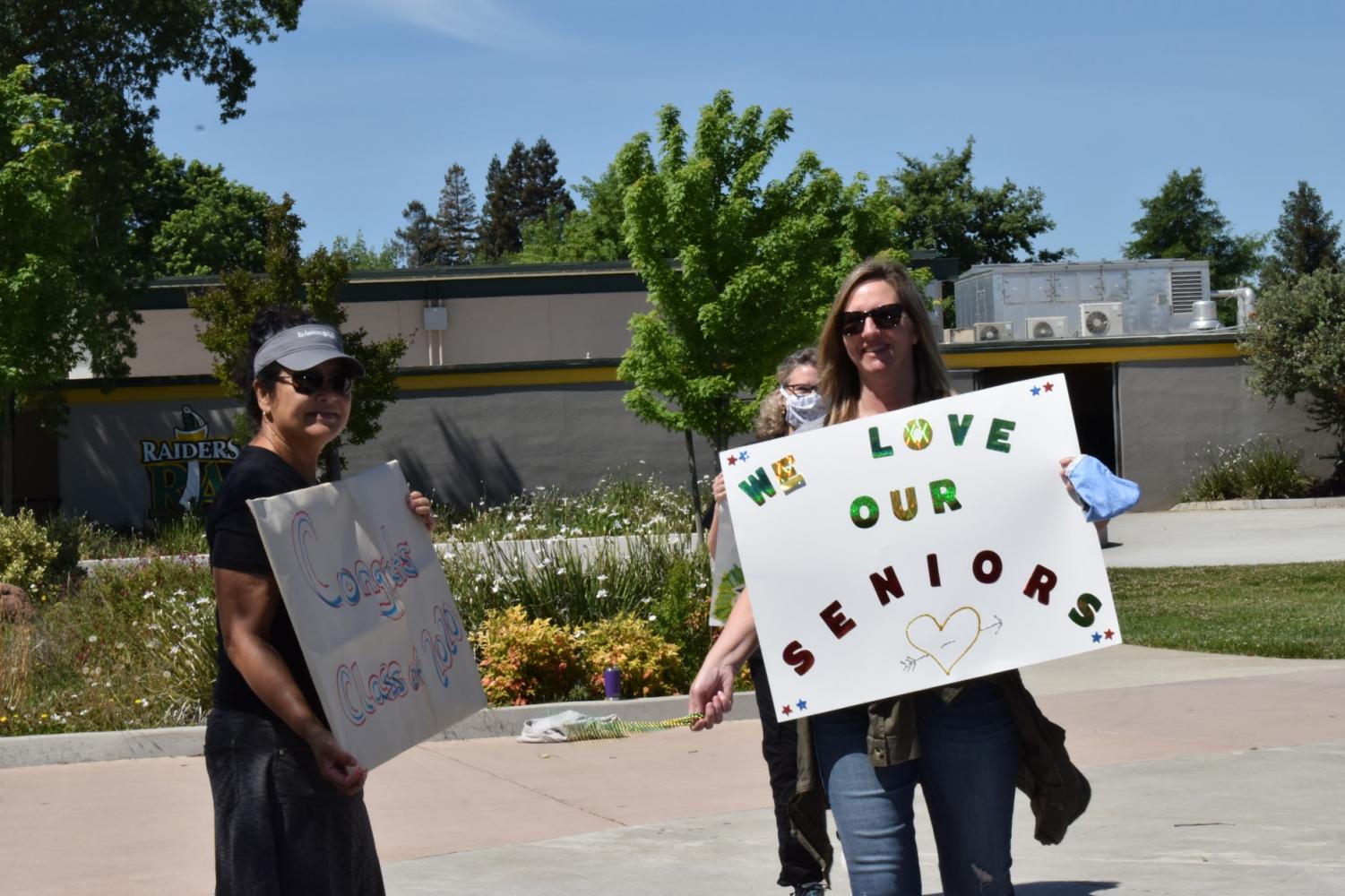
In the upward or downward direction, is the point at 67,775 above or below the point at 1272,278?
below

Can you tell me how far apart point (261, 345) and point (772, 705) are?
88.2 inches

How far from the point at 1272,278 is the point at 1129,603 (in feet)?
74.3

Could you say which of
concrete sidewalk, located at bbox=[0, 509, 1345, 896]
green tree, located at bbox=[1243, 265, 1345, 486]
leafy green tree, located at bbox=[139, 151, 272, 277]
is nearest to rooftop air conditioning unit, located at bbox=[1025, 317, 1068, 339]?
green tree, located at bbox=[1243, 265, 1345, 486]

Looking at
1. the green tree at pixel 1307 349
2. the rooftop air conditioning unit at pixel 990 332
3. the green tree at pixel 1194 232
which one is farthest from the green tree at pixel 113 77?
the green tree at pixel 1194 232

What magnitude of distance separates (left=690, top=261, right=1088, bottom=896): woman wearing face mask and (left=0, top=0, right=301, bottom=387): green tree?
93.3 ft

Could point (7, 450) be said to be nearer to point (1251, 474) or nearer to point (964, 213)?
point (1251, 474)

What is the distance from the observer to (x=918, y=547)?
12.3 ft

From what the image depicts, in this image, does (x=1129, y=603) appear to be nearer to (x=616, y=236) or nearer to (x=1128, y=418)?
(x=1128, y=418)

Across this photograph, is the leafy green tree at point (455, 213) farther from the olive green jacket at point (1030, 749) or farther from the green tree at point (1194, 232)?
the olive green jacket at point (1030, 749)

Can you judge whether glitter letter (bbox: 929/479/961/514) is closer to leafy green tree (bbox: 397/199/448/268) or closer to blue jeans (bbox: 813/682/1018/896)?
blue jeans (bbox: 813/682/1018/896)

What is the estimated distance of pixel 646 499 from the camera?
23.6 meters

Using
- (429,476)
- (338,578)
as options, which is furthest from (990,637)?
(429,476)

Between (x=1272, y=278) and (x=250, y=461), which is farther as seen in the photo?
(x=1272, y=278)

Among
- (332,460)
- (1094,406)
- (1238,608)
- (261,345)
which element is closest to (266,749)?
(261,345)
